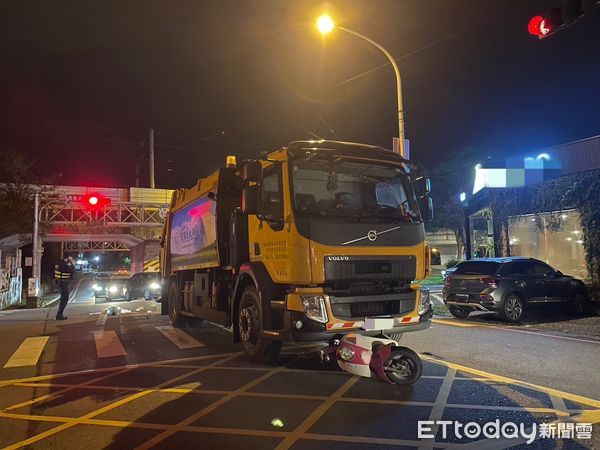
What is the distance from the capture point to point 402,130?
539 inches

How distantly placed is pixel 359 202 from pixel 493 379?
2953mm

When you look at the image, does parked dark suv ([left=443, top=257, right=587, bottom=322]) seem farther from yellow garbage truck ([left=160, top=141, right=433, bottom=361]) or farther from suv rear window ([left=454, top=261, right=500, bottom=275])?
yellow garbage truck ([left=160, top=141, right=433, bottom=361])

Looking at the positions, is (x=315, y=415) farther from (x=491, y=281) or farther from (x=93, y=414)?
(x=491, y=281)

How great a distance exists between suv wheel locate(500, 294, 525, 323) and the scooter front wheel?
20.8 ft

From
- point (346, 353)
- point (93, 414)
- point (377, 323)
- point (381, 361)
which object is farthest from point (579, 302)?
point (93, 414)

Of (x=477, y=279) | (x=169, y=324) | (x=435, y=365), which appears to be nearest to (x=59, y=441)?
(x=435, y=365)

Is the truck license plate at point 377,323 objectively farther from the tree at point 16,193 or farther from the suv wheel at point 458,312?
the tree at point 16,193

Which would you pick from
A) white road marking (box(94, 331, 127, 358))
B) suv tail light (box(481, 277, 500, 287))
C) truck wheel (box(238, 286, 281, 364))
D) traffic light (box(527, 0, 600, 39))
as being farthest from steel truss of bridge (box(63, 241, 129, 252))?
traffic light (box(527, 0, 600, 39))

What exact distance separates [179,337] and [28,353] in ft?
9.18

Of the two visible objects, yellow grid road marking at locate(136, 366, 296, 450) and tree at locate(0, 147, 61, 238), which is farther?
tree at locate(0, 147, 61, 238)

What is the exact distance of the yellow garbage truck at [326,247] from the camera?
6.39 meters

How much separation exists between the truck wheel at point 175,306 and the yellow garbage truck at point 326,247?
401cm

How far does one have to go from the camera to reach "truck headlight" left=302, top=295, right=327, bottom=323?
6285mm

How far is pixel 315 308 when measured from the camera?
6.30 m
